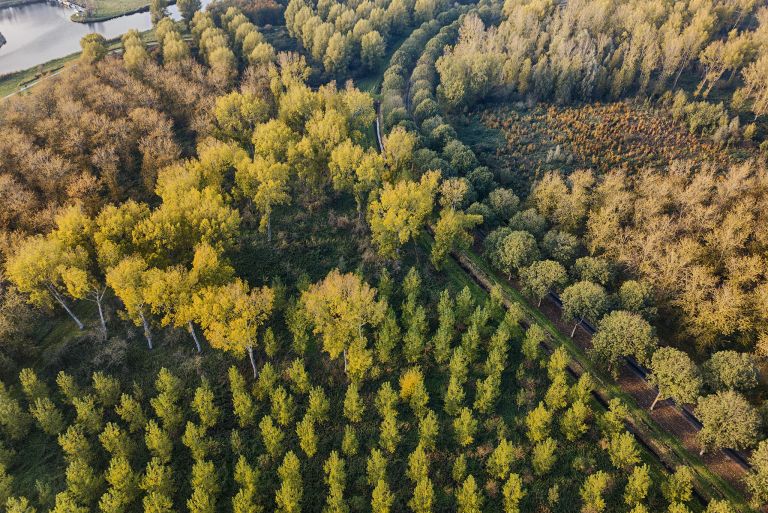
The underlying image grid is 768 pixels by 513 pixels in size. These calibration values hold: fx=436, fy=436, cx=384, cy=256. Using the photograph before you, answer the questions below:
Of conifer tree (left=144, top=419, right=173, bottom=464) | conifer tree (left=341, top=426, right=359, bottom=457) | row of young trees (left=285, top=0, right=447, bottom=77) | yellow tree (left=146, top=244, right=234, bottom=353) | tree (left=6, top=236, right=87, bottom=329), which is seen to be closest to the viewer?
conifer tree (left=144, top=419, right=173, bottom=464)

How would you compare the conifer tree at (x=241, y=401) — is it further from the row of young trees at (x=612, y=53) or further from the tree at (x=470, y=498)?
the row of young trees at (x=612, y=53)

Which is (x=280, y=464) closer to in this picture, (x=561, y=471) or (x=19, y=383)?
(x=561, y=471)

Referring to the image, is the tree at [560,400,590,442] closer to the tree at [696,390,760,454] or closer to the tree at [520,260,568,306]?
the tree at [696,390,760,454]

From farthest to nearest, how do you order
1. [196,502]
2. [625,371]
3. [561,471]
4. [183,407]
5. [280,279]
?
1. [280,279]
2. [625,371]
3. [183,407]
4. [561,471]
5. [196,502]

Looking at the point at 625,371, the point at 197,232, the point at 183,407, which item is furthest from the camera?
the point at 197,232

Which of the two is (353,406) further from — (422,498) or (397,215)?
(397,215)

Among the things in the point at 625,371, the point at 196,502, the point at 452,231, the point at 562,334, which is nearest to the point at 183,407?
the point at 196,502

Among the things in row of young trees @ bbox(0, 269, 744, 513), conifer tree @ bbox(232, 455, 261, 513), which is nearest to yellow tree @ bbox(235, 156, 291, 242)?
row of young trees @ bbox(0, 269, 744, 513)

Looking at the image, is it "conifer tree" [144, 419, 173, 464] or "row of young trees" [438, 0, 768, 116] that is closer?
"conifer tree" [144, 419, 173, 464]
